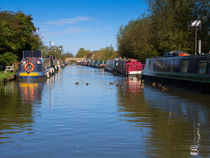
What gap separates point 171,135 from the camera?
31.1ft

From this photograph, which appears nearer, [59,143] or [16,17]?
[59,143]

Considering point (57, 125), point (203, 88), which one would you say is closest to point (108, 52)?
point (203, 88)

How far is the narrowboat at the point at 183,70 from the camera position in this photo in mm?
22094

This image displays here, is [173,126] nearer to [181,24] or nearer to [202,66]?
[202,66]

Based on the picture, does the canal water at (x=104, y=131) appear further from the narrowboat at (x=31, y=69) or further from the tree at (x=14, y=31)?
the tree at (x=14, y=31)

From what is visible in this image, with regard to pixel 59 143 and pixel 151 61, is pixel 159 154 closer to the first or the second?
pixel 59 143

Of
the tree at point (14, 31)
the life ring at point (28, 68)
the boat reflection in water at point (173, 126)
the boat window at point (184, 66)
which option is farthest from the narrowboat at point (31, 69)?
the boat reflection in water at point (173, 126)

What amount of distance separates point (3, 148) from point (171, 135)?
13.9 feet

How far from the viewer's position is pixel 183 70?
86.8ft

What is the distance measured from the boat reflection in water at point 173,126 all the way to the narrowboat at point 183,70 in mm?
Answer: 5003

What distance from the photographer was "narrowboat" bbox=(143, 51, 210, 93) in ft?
72.5

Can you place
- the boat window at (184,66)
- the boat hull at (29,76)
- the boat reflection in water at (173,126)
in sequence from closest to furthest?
the boat reflection in water at (173,126), the boat window at (184,66), the boat hull at (29,76)

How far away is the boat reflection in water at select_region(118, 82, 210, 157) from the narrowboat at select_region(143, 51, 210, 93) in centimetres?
500

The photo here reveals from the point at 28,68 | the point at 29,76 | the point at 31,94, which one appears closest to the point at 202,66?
the point at 31,94
